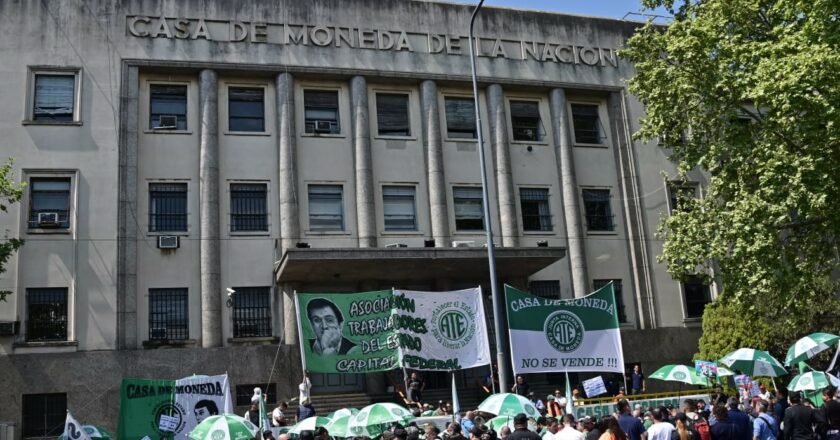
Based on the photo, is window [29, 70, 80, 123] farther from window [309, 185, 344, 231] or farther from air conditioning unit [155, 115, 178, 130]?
window [309, 185, 344, 231]

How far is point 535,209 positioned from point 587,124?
4.43 meters

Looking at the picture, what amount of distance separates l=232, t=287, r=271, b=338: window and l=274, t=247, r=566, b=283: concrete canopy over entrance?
829mm

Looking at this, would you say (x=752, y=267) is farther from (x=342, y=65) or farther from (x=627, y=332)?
(x=342, y=65)

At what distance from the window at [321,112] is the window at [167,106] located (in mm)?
4053

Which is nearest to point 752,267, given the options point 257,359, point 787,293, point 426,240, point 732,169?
point 787,293

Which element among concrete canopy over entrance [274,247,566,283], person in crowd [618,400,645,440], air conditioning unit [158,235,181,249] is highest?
air conditioning unit [158,235,181,249]

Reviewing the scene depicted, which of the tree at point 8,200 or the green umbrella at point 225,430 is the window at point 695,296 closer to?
the green umbrella at point 225,430

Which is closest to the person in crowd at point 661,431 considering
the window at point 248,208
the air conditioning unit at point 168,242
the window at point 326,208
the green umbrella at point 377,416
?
the green umbrella at point 377,416

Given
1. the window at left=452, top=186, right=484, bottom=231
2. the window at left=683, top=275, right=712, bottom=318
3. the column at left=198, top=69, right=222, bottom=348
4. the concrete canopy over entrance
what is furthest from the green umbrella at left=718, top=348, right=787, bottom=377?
the column at left=198, top=69, right=222, bottom=348

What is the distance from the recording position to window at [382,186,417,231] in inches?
1143

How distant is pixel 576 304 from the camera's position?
77.3 ft

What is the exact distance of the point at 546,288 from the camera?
3019 cm

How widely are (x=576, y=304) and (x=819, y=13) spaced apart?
9.57 meters

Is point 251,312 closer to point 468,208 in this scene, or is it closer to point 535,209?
point 468,208
